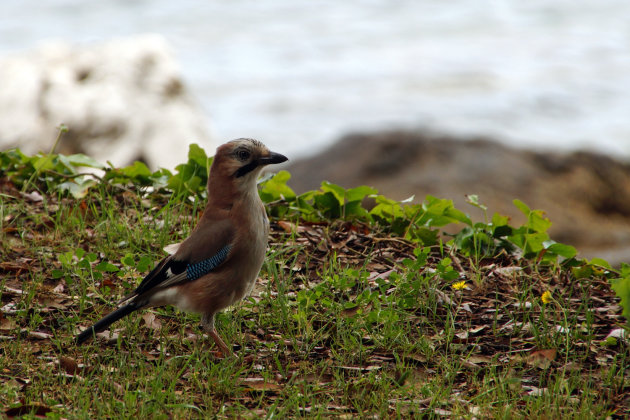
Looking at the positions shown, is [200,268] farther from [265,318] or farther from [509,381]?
[509,381]

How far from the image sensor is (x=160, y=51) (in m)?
10.6

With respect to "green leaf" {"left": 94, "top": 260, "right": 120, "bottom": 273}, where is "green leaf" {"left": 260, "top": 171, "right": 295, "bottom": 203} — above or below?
below

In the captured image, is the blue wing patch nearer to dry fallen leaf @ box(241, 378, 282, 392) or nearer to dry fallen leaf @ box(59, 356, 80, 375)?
dry fallen leaf @ box(241, 378, 282, 392)

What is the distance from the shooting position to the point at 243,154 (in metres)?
4.19

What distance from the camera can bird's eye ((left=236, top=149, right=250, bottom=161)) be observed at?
4184 millimetres

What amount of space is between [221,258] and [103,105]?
614 cm

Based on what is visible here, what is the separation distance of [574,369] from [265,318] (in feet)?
5.41

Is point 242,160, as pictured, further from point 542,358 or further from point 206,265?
point 542,358

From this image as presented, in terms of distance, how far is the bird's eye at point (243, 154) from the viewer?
165 inches

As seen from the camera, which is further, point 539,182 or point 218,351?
point 539,182

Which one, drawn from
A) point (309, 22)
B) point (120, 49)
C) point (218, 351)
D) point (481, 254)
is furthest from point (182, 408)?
point (309, 22)

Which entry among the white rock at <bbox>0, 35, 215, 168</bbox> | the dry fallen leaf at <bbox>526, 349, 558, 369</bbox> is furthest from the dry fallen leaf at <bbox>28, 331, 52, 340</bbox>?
the white rock at <bbox>0, 35, 215, 168</bbox>

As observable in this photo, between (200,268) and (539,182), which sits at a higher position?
(200,268)

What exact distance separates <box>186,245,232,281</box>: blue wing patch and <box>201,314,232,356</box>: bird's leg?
0.72 feet
